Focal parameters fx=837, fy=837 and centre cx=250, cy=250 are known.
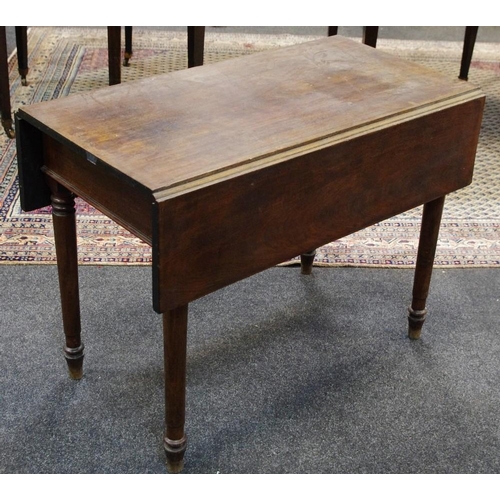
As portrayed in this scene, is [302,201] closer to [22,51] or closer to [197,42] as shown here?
[197,42]

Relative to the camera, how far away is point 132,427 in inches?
72.0

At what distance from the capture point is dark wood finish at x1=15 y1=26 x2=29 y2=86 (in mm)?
3504

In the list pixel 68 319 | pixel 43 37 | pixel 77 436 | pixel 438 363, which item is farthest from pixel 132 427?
pixel 43 37

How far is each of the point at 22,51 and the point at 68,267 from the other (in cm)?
204

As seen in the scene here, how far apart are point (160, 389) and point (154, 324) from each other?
27cm

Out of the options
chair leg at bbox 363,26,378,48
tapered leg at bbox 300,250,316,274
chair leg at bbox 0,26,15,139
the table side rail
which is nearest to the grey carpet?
tapered leg at bbox 300,250,316,274

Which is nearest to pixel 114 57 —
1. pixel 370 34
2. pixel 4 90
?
pixel 4 90

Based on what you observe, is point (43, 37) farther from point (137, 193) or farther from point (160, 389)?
point (137, 193)

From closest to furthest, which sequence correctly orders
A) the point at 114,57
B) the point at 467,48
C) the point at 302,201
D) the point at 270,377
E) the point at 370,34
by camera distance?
the point at 302,201 < the point at 270,377 < the point at 114,57 < the point at 370,34 < the point at 467,48

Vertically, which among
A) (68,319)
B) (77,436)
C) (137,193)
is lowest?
(77,436)

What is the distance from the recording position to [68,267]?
1.82 meters

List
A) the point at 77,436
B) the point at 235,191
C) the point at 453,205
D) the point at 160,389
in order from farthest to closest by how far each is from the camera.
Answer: the point at 453,205 → the point at 160,389 → the point at 77,436 → the point at 235,191

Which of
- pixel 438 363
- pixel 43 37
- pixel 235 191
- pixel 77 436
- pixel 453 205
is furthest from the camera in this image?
pixel 43 37

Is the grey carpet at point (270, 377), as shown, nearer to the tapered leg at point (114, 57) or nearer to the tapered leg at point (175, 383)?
the tapered leg at point (175, 383)
